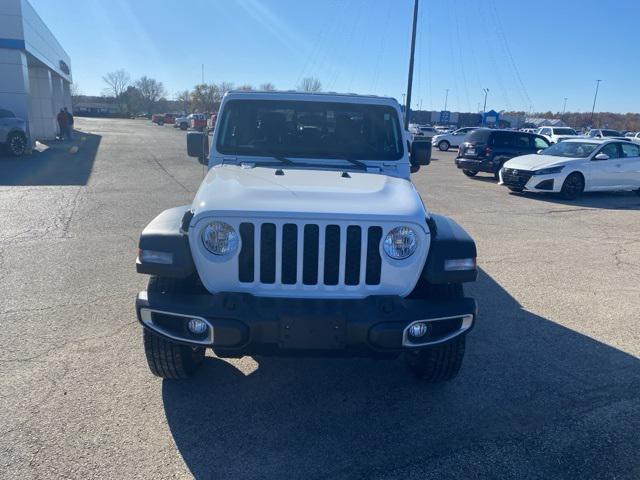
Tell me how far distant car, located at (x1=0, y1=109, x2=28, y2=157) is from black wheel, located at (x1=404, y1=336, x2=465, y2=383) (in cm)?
1815

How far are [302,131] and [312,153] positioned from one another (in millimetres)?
273

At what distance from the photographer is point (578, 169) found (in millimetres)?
13148

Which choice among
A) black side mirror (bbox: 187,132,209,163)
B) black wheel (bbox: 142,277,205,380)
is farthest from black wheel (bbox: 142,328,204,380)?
black side mirror (bbox: 187,132,209,163)

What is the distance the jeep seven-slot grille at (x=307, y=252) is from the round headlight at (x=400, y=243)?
0.21 feet

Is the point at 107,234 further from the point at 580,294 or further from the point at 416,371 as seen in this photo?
the point at 580,294

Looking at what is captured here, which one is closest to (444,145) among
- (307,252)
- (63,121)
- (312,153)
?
(63,121)

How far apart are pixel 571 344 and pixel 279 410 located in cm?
281

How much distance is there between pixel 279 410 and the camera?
11.2ft

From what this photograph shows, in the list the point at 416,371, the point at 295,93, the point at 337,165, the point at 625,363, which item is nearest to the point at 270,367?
the point at 416,371

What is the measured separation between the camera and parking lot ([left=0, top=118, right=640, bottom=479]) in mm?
2918

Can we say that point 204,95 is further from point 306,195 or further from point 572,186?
point 306,195

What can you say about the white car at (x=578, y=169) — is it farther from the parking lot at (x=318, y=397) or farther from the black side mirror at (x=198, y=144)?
the black side mirror at (x=198, y=144)

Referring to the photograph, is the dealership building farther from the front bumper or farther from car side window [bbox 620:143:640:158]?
car side window [bbox 620:143:640:158]

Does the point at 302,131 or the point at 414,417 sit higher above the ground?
the point at 302,131
